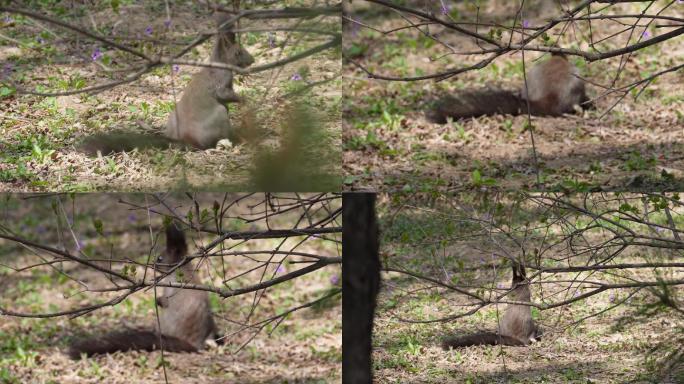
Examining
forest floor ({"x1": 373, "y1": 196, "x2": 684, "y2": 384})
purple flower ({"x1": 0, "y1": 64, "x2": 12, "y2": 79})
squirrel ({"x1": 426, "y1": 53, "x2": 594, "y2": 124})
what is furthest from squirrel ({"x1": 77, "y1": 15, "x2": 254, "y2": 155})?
squirrel ({"x1": 426, "y1": 53, "x2": 594, "y2": 124})

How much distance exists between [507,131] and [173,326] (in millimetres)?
1923

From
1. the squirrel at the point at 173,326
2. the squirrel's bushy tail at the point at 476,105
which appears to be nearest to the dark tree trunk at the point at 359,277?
the squirrel at the point at 173,326

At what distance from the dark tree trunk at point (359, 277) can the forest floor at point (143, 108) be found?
0.85ft

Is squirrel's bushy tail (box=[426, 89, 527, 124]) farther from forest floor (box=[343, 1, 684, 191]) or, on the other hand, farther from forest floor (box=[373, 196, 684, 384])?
forest floor (box=[373, 196, 684, 384])

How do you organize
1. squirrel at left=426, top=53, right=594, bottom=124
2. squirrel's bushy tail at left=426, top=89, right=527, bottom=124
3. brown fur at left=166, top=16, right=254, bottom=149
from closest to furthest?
1. brown fur at left=166, top=16, right=254, bottom=149
2. squirrel at left=426, top=53, right=594, bottom=124
3. squirrel's bushy tail at left=426, top=89, right=527, bottom=124

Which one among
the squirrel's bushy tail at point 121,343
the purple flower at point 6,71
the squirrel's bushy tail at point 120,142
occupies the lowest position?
the squirrel's bushy tail at point 121,343

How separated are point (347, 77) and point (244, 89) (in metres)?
2.18

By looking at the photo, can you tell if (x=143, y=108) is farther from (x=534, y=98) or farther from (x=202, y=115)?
(x=534, y=98)

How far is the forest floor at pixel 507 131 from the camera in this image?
417 centimetres

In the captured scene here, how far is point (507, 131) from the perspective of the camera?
4.71 meters

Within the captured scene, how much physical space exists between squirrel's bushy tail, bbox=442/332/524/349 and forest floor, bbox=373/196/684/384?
2cm

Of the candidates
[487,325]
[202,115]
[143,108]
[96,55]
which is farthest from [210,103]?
[487,325]

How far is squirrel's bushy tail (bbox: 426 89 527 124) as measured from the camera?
486 cm

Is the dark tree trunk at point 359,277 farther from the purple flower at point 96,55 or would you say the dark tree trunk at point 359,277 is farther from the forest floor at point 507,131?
the purple flower at point 96,55
